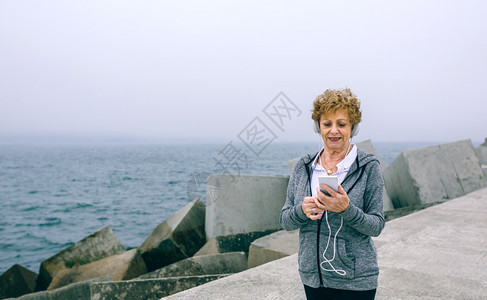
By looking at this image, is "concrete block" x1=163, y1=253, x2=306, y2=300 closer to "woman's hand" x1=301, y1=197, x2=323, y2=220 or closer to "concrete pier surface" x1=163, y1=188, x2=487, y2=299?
"concrete pier surface" x1=163, y1=188, x2=487, y2=299

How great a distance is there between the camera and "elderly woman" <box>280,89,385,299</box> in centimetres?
141

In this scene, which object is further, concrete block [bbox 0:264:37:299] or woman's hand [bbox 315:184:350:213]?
concrete block [bbox 0:264:37:299]

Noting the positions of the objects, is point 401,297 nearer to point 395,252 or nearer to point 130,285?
point 395,252

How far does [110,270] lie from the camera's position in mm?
5141

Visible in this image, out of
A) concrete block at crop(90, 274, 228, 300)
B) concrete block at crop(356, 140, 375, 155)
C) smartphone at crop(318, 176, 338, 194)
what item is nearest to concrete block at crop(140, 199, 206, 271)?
concrete block at crop(90, 274, 228, 300)

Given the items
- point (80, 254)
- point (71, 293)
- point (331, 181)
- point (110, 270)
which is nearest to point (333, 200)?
point (331, 181)

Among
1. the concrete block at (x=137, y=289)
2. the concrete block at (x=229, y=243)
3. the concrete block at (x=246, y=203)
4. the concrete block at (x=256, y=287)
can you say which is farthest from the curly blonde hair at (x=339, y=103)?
the concrete block at (x=246, y=203)

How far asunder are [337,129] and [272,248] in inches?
106

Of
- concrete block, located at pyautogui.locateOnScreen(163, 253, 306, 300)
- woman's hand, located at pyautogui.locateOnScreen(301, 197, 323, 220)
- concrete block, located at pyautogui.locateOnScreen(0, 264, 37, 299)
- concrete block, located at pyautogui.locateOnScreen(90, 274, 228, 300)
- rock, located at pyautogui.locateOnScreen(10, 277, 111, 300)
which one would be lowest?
concrete block, located at pyautogui.locateOnScreen(0, 264, 37, 299)

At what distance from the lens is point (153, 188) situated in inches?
987

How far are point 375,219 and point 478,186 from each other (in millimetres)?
6374

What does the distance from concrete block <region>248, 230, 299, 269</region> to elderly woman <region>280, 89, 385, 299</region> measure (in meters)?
2.36

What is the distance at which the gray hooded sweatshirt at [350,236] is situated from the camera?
143cm

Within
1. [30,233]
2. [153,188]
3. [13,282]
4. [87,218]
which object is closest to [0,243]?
[30,233]
